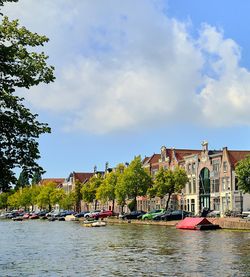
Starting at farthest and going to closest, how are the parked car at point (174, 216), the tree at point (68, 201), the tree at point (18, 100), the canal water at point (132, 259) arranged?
1. the tree at point (68, 201)
2. the parked car at point (174, 216)
3. the canal water at point (132, 259)
4. the tree at point (18, 100)

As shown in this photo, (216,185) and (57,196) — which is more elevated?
(57,196)

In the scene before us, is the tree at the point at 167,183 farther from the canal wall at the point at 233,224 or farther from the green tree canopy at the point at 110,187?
the canal wall at the point at 233,224

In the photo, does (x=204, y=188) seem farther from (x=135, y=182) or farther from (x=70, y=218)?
(x=70, y=218)

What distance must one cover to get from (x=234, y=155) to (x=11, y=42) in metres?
93.5

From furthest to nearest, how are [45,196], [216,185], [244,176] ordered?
[45,196], [216,185], [244,176]

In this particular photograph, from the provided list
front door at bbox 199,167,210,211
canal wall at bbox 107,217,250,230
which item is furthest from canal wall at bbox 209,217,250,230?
front door at bbox 199,167,210,211

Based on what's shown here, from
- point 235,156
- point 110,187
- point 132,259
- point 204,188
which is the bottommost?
point 132,259

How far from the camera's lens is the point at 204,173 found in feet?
399

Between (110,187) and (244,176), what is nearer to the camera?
(244,176)

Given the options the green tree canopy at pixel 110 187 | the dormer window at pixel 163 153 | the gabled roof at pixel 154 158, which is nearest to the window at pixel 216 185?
the dormer window at pixel 163 153

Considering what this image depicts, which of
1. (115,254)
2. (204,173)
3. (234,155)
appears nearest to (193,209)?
(204,173)

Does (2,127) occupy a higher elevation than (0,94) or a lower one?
lower

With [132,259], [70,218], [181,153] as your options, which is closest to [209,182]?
[181,153]

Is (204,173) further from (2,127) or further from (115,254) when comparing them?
(2,127)
